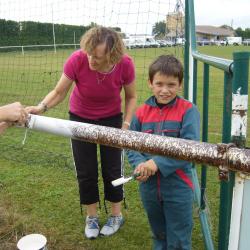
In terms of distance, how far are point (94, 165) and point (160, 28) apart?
8.11 feet

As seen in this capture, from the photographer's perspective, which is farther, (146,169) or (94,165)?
(94,165)

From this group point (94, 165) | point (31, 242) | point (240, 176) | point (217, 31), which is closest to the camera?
point (240, 176)

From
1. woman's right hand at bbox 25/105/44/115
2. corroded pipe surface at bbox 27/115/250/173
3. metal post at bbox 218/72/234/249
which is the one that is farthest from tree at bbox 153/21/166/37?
corroded pipe surface at bbox 27/115/250/173

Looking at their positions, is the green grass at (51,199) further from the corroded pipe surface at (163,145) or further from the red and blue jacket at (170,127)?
the corroded pipe surface at (163,145)

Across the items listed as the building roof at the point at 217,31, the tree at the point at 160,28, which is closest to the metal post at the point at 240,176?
the tree at the point at 160,28

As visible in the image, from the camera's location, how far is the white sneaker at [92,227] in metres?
3.38

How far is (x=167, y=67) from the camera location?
2182 mm

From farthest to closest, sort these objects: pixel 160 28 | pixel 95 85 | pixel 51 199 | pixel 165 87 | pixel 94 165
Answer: pixel 160 28 → pixel 51 199 → pixel 94 165 → pixel 95 85 → pixel 165 87

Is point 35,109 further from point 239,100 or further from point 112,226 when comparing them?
point 239,100

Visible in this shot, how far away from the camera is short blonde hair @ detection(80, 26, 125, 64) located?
2.65 m

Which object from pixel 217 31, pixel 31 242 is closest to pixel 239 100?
pixel 31 242

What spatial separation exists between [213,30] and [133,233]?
7407cm

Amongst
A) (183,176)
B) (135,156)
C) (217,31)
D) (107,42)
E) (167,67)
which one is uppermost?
(217,31)

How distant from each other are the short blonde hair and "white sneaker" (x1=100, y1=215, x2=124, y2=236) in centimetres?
145
